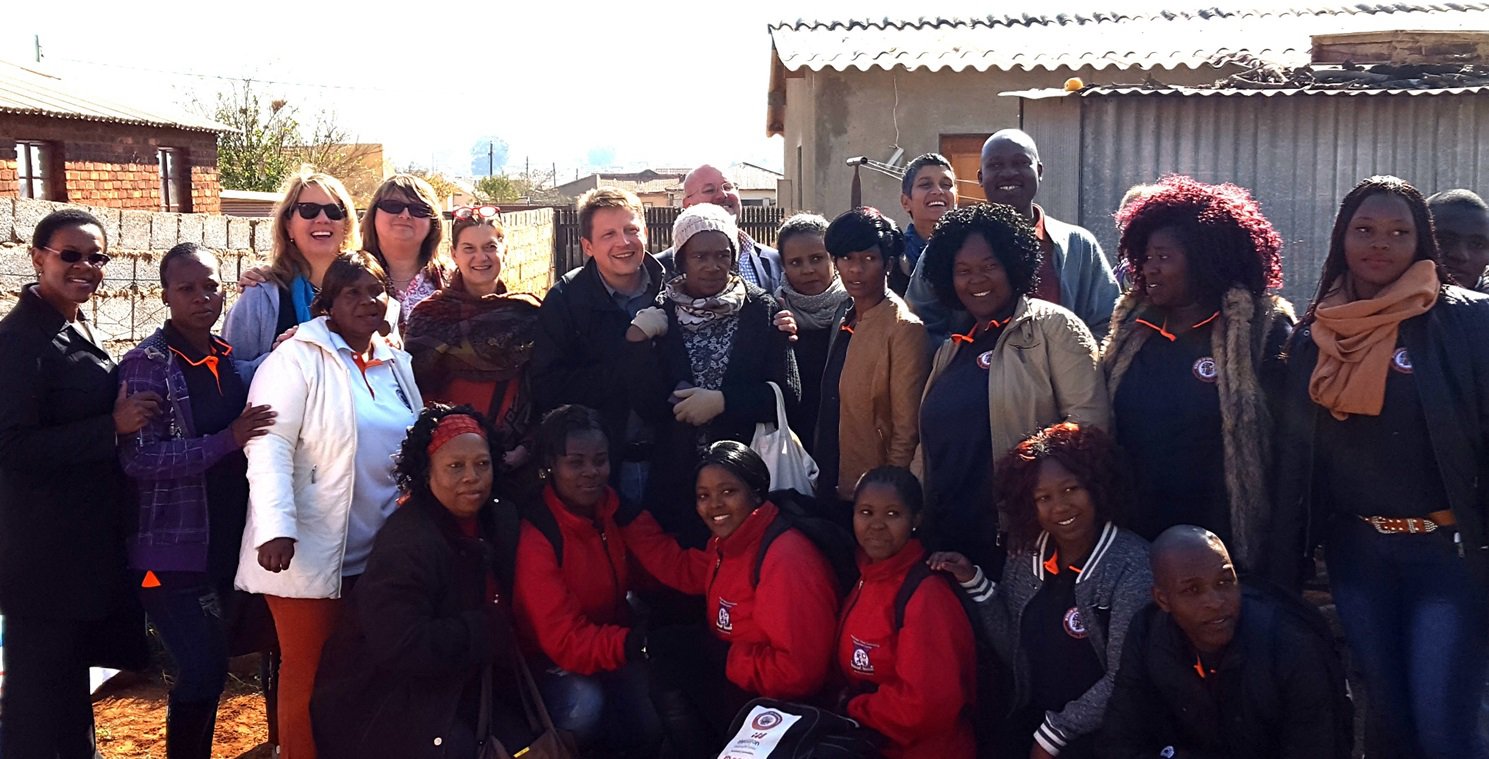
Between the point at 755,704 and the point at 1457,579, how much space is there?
204cm

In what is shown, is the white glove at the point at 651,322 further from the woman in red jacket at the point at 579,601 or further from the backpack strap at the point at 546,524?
the backpack strap at the point at 546,524

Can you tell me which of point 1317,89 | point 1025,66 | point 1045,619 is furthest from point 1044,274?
point 1025,66

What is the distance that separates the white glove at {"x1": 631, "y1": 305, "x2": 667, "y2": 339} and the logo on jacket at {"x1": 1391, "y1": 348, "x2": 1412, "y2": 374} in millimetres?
2316

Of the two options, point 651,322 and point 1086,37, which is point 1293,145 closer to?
point 651,322

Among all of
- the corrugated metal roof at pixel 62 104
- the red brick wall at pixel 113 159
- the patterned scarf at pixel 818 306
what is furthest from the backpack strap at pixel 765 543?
the corrugated metal roof at pixel 62 104

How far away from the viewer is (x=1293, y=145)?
689 centimetres

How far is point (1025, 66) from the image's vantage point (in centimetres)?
1059

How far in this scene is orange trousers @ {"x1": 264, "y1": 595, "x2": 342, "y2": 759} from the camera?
3992 mm

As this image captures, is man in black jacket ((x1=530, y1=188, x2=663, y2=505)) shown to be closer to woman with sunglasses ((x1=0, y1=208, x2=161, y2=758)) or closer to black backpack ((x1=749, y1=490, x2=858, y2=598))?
black backpack ((x1=749, y1=490, x2=858, y2=598))

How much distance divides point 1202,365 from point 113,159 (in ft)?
62.5

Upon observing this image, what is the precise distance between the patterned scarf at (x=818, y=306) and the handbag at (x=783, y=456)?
365mm

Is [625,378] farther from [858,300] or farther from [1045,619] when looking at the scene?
[1045,619]

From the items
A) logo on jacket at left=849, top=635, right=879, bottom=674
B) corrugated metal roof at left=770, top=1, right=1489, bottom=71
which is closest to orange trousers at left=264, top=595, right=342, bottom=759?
logo on jacket at left=849, top=635, right=879, bottom=674

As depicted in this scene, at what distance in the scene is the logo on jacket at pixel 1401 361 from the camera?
325 cm
